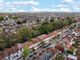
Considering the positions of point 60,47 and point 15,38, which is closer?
point 60,47

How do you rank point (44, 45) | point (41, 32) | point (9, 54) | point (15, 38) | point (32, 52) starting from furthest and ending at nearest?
1. point (41, 32)
2. point (15, 38)
3. point (44, 45)
4. point (32, 52)
5. point (9, 54)

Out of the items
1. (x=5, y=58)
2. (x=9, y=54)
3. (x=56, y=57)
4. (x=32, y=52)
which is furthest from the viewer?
(x=32, y=52)

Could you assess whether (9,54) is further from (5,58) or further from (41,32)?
(41,32)

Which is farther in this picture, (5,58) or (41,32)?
(41,32)

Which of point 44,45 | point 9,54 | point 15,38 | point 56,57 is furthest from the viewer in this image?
point 15,38

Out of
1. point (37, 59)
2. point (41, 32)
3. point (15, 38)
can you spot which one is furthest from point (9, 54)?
point (41, 32)

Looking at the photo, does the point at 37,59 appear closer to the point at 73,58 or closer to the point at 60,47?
the point at 73,58

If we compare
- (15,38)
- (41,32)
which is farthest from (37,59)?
(41,32)

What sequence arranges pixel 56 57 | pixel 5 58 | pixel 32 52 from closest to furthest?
1. pixel 56 57
2. pixel 5 58
3. pixel 32 52
